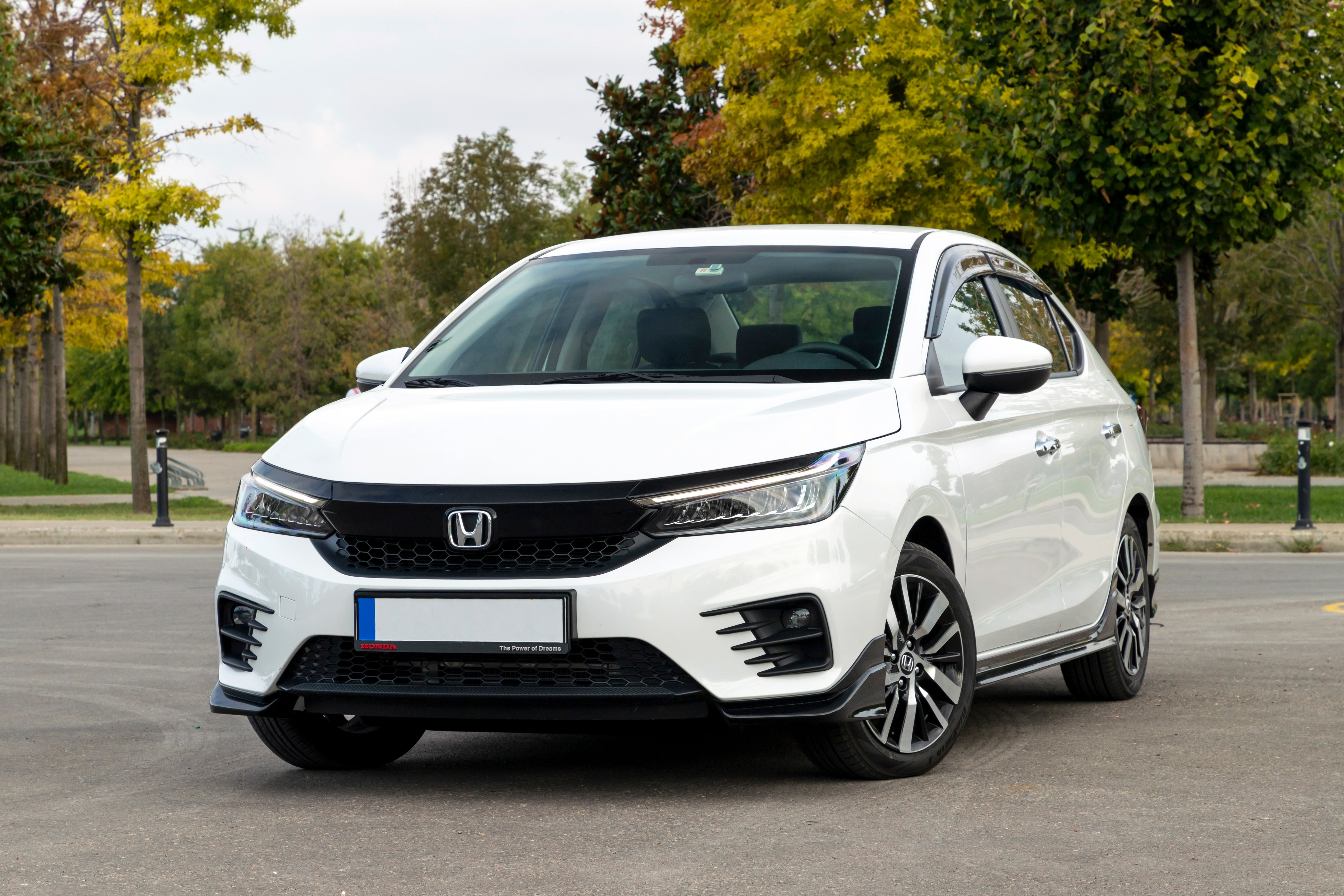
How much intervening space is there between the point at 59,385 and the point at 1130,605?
1179 inches

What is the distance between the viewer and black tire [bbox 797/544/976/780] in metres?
5.05

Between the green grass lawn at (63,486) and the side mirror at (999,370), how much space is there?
24900 mm

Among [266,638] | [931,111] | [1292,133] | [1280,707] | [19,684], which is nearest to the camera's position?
[266,638]

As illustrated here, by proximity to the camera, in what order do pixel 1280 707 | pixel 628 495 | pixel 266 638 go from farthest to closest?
pixel 1280 707, pixel 266 638, pixel 628 495

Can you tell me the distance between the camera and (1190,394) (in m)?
18.7

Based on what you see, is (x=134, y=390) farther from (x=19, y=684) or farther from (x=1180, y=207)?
(x=19, y=684)

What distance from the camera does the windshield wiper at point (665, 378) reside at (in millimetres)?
5434

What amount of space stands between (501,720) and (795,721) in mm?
820

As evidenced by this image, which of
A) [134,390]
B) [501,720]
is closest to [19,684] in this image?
[501,720]

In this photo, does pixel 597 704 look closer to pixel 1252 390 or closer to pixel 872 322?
pixel 872 322

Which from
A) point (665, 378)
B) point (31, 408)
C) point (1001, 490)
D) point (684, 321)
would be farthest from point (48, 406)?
point (1001, 490)

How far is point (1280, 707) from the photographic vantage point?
22.3ft

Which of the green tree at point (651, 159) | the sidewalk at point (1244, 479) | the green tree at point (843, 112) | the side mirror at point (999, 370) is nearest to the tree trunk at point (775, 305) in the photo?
the side mirror at point (999, 370)

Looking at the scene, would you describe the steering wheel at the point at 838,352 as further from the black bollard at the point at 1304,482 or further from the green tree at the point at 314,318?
the green tree at the point at 314,318
